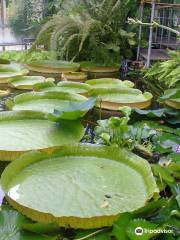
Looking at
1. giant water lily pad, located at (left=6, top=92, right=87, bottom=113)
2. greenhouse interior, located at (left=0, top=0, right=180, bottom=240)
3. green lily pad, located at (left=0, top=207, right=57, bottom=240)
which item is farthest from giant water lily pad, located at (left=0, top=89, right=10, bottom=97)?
green lily pad, located at (left=0, top=207, right=57, bottom=240)

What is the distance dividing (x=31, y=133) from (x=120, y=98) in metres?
1.16

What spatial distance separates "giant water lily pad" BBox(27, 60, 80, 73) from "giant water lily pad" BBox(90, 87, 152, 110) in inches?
56.4

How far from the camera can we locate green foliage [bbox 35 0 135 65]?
500 centimetres

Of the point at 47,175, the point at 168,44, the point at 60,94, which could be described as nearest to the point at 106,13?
the point at 168,44

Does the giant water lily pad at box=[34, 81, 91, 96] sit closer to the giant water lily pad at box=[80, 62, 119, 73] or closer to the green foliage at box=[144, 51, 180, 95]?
the green foliage at box=[144, 51, 180, 95]

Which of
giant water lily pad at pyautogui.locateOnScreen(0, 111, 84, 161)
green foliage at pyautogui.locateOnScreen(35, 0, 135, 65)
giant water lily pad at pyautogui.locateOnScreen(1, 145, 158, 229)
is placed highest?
green foliage at pyautogui.locateOnScreen(35, 0, 135, 65)

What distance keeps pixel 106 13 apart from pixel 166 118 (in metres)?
2.87

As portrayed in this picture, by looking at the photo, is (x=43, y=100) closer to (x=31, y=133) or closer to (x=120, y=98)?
(x=120, y=98)

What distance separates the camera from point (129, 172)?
1.86 metres

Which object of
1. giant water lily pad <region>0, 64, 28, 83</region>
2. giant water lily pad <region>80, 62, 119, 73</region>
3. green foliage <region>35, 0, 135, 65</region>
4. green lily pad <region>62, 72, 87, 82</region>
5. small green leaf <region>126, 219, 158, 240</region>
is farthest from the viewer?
green foliage <region>35, 0, 135, 65</region>

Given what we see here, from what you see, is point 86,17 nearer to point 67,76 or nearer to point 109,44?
point 109,44

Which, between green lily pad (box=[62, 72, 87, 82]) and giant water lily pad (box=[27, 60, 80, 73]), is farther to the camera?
giant water lily pad (box=[27, 60, 80, 73])

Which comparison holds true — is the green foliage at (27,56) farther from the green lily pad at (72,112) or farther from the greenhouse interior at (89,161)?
the green lily pad at (72,112)

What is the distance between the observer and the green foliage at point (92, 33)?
16.4ft
